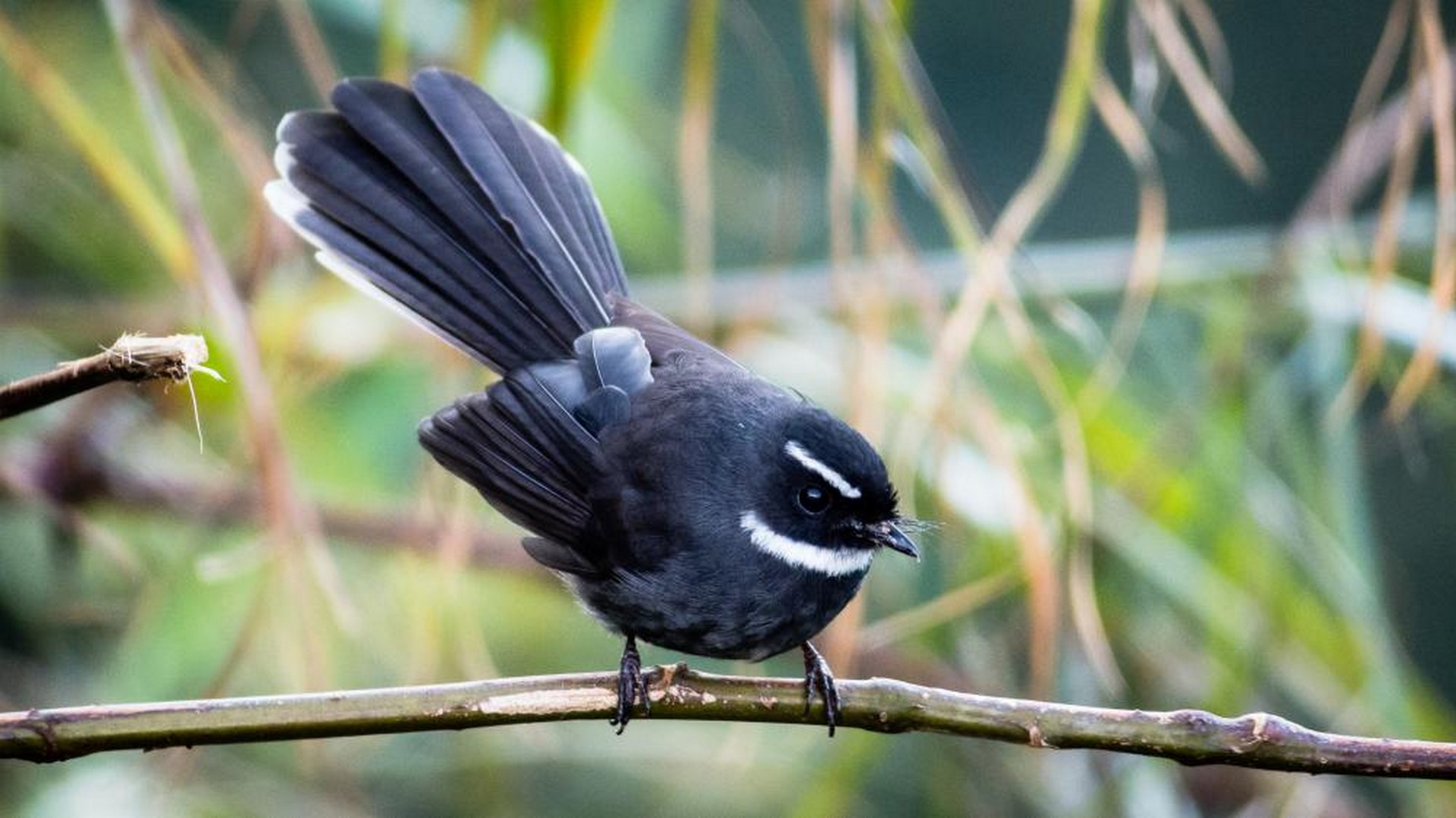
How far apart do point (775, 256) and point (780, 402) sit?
47 centimetres

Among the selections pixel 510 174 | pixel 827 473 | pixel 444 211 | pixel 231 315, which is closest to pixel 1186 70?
pixel 827 473

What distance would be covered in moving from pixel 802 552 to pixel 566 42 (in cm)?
94

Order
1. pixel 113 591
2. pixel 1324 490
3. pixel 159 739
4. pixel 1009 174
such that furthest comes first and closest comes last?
pixel 1009 174, pixel 113 591, pixel 1324 490, pixel 159 739

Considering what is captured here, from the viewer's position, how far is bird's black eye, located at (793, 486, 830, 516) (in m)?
2.94

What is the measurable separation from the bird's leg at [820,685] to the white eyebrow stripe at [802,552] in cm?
16

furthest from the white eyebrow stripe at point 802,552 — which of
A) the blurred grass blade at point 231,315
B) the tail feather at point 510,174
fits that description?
the blurred grass blade at point 231,315

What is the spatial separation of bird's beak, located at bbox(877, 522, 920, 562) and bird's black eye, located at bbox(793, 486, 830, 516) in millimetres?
104

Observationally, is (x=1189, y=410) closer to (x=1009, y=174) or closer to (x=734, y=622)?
(x=734, y=622)

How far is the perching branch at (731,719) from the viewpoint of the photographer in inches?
78.5

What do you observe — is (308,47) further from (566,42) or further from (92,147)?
(566,42)

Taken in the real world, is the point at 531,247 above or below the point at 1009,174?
below

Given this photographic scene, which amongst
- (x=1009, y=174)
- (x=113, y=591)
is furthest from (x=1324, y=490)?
(x=1009, y=174)

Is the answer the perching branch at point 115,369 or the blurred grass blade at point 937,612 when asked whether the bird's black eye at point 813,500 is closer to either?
the blurred grass blade at point 937,612

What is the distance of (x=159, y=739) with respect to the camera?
6.55 feet
